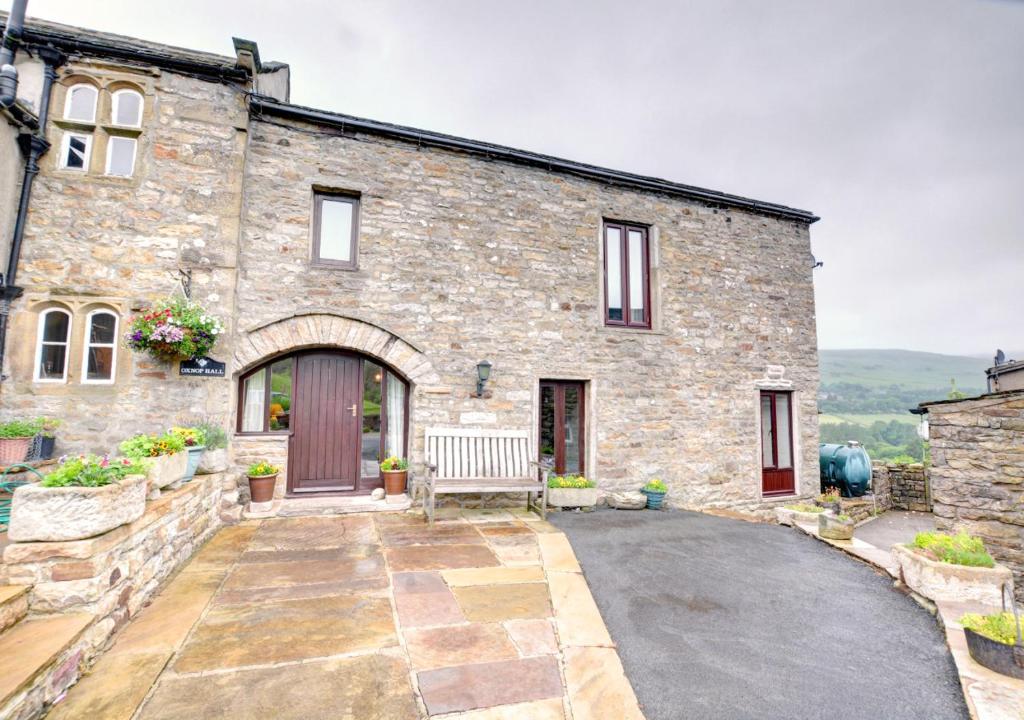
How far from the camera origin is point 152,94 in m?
4.93

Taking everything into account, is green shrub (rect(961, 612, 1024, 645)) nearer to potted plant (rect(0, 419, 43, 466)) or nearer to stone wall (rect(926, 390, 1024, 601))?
stone wall (rect(926, 390, 1024, 601))

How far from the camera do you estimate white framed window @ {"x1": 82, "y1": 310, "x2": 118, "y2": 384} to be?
4.60m

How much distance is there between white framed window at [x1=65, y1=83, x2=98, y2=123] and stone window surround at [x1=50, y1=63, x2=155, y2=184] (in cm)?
2

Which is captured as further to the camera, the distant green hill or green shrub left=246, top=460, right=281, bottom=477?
the distant green hill

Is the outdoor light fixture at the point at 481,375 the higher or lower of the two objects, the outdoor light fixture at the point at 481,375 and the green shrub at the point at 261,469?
the higher

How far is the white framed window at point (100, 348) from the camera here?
460cm

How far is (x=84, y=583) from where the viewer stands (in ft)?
7.37

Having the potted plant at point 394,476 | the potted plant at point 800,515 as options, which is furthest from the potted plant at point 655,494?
the potted plant at point 394,476

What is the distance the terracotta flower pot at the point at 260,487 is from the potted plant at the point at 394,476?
131 centimetres

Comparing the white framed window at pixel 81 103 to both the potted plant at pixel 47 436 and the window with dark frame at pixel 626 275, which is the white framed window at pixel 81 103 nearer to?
the potted plant at pixel 47 436

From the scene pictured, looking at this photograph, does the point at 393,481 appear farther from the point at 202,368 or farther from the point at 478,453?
the point at 202,368

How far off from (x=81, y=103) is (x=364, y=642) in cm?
656

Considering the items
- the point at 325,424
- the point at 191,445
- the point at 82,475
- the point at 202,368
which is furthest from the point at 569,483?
the point at 82,475

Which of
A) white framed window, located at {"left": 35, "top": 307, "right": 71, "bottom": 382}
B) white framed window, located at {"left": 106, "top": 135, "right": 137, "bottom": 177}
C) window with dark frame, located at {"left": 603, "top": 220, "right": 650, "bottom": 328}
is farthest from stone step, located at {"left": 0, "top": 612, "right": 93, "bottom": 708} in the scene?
window with dark frame, located at {"left": 603, "top": 220, "right": 650, "bottom": 328}
